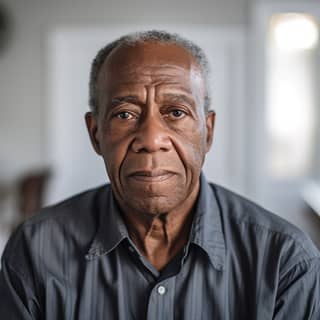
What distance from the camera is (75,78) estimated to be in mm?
4273

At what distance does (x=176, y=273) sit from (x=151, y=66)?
389 millimetres

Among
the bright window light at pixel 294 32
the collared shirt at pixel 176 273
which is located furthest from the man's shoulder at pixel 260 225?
the bright window light at pixel 294 32

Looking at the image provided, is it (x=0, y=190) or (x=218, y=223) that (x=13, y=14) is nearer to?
(x=0, y=190)

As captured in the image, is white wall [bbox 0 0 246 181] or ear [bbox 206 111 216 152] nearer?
ear [bbox 206 111 216 152]

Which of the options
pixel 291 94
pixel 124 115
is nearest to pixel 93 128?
pixel 124 115

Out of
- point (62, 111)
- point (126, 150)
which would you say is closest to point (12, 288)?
point (126, 150)

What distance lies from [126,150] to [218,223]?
260 millimetres

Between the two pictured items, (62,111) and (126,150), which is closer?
(126,150)

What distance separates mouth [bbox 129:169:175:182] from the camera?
0.91m

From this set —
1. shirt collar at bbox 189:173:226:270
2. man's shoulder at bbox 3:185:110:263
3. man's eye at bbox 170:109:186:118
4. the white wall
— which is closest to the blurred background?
the white wall

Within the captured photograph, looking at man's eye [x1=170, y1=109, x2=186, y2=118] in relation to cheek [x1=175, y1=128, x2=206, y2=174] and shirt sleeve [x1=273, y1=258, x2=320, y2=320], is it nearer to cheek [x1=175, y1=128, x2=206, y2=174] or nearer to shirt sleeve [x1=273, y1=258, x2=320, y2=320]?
cheek [x1=175, y1=128, x2=206, y2=174]

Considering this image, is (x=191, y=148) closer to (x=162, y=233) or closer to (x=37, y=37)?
(x=162, y=233)

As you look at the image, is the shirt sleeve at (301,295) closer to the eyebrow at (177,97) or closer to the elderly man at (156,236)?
the elderly man at (156,236)

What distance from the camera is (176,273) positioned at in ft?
3.28
